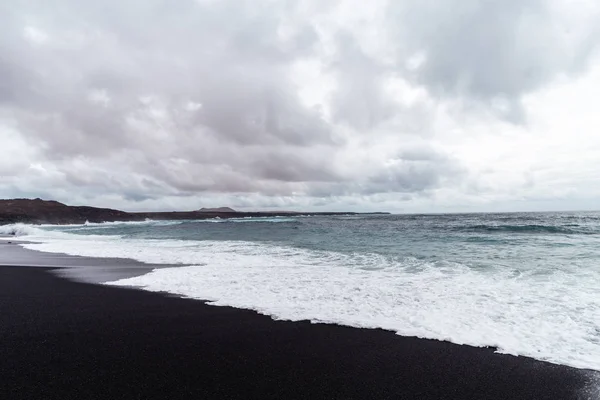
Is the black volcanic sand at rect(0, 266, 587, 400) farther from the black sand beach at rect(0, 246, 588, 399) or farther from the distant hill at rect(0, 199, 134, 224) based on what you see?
the distant hill at rect(0, 199, 134, 224)

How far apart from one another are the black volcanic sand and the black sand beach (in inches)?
0.6

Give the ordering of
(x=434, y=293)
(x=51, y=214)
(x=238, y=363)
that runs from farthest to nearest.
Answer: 1. (x=51, y=214)
2. (x=434, y=293)
3. (x=238, y=363)

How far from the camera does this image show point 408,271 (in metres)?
12.7

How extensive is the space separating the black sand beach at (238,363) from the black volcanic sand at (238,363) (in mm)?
14

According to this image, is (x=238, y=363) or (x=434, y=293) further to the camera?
(x=434, y=293)

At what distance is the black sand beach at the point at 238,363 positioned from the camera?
4.09 m

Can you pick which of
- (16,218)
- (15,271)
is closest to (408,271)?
(15,271)

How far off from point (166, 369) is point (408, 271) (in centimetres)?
990

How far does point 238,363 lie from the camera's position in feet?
15.8

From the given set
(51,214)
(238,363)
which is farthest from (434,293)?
(51,214)

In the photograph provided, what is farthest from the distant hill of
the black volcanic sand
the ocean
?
the black volcanic sand

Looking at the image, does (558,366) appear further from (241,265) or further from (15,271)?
(15,271)

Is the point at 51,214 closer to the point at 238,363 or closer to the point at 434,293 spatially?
the point at 434,293

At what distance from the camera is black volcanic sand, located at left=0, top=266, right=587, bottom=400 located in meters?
4.09
